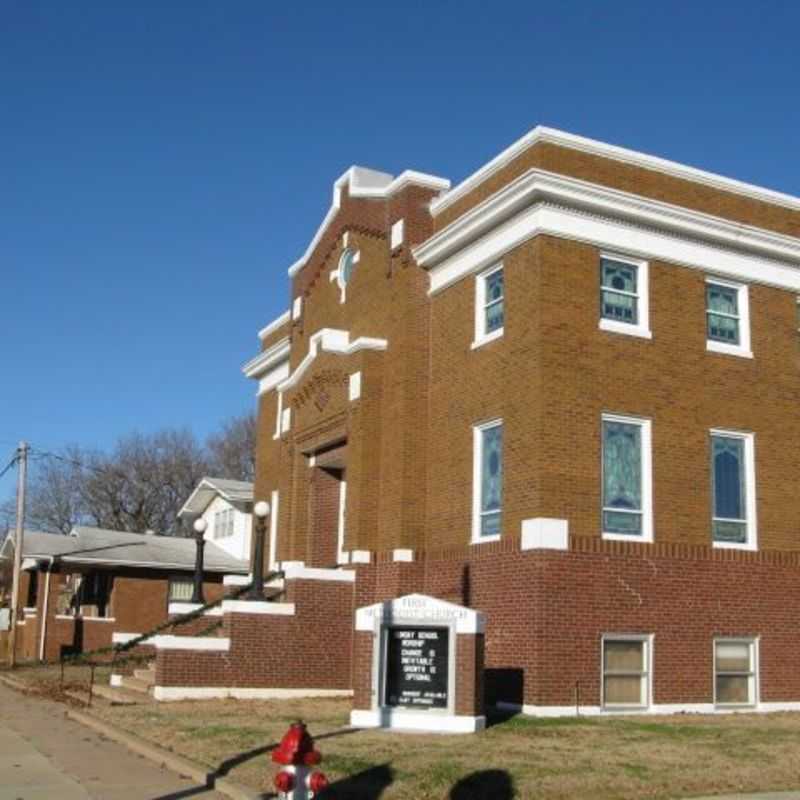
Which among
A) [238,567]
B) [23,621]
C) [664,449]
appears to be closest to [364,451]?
[664,449]

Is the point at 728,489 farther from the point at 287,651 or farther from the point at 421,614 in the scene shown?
the point at 287,651

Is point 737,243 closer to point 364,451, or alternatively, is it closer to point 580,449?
point 580,449

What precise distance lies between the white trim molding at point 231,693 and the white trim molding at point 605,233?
7.93 metres

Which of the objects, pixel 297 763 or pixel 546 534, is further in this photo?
pixel 546 534

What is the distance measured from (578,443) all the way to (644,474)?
4.82 feet

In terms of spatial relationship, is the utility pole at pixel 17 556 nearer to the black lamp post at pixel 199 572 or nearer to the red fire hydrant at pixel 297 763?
the black lamp post at pixel 199 572

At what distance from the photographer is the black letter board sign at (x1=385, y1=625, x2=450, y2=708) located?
1534 centimetres

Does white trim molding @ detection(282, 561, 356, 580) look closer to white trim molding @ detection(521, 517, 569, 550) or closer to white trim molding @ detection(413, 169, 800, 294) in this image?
white trim molding @ detection(521, 517, 569, 550)

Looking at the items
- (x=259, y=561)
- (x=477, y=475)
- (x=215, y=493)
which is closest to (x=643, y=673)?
(x=477, y=475)

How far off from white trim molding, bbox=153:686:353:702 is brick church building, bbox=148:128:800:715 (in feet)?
0.16

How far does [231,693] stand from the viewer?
784 inches

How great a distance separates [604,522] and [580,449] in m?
1.26

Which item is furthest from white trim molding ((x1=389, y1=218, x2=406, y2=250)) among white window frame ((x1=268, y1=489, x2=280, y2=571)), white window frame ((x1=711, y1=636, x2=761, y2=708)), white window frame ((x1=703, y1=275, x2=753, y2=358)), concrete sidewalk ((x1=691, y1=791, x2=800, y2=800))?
concrete sidewalk ((x1=691, y1=791, x2=800, y2=800))

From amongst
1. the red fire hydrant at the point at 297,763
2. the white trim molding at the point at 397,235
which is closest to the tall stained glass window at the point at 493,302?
the white trim molding at the point at 397,235
